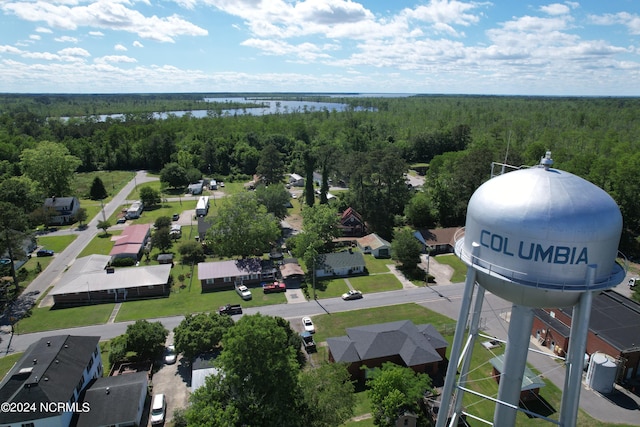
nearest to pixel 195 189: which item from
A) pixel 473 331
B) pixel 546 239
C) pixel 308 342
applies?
pixel 308 342

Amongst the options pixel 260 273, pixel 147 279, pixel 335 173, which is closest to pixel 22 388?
pixel 147 279

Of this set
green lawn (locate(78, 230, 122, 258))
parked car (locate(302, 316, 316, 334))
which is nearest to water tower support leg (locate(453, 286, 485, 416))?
parked car (locate(302, 316, 316, 334))

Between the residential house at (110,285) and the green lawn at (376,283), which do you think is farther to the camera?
the green lawn at (376,283)

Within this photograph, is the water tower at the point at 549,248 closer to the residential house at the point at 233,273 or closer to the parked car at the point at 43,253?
the residential house at the point at 233,273

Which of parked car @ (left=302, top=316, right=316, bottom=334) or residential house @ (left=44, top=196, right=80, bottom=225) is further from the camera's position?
residential house @ (left=44, top=196, right=80, bottom=225)

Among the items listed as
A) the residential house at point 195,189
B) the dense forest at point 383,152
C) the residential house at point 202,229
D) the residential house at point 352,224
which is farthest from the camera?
the residential house at point 195,189

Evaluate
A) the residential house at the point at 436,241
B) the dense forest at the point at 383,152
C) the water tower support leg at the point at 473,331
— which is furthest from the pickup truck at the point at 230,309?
the dense forest at the point at 383,152

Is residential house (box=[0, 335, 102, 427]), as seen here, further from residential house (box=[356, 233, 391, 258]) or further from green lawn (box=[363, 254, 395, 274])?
residential house (box=[356, 233, 391, 258])
